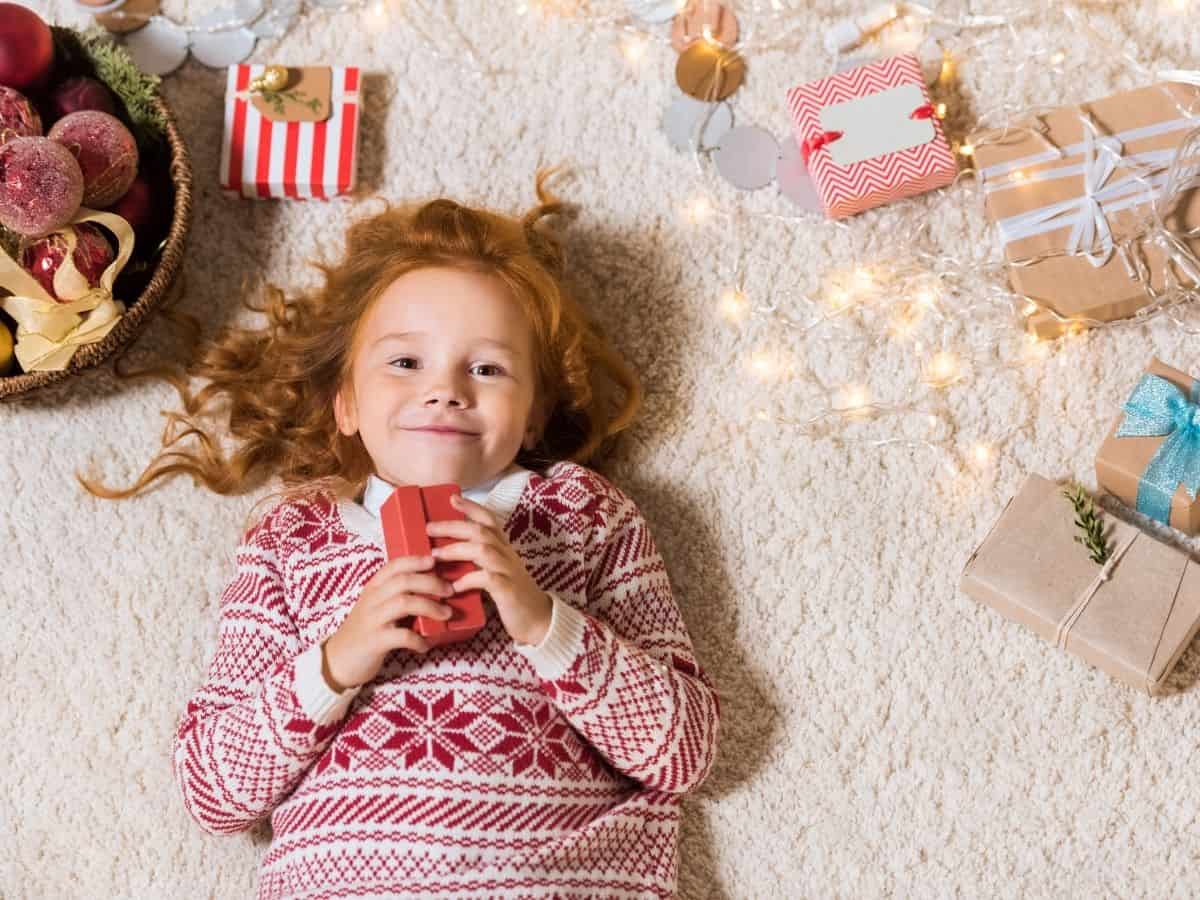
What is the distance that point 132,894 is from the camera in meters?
1.29

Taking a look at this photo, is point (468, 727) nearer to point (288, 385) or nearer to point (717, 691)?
point (717, 691)

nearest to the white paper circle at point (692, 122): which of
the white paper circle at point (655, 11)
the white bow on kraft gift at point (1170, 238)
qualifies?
the white paper circle at point (655, 11)

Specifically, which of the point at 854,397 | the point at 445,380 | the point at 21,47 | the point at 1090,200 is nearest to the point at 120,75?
the point at 21,47

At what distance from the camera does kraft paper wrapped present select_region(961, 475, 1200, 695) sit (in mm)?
1239

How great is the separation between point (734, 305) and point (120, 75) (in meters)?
0.76

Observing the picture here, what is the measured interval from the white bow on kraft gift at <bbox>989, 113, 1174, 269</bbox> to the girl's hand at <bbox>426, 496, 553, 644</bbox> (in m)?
0.69

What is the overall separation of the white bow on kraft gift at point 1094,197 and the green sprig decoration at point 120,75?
0.97 m

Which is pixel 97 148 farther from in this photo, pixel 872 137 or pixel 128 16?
pixel 872 137

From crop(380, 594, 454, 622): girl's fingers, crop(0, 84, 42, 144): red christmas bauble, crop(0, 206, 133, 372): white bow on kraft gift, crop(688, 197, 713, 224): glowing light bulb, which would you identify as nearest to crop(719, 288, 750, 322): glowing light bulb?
crop(688, 197, 713, 224): glowing light bulb

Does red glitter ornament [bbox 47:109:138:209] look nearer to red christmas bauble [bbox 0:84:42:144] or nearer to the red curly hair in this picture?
red christmas bauble [bbox 0:84:42:144]

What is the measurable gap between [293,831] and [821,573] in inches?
24.5

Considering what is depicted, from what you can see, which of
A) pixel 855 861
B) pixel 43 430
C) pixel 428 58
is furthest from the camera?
pixel 428 58

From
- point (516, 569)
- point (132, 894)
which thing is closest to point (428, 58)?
point (516, 569)

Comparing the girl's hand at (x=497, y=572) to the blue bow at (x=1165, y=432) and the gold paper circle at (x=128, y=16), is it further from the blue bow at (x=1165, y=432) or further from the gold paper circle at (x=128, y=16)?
the gold paper circle at (x=128, y=16)
